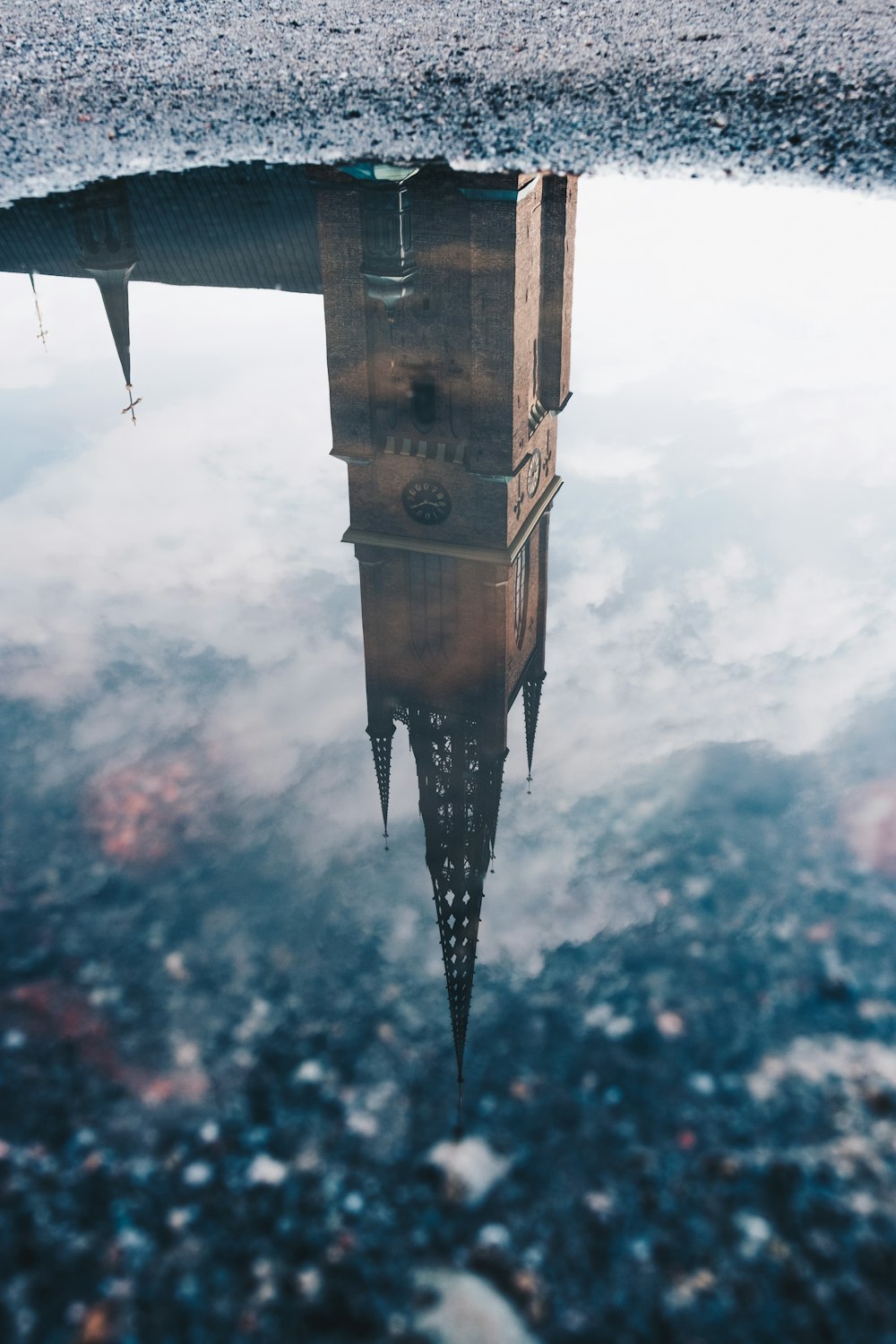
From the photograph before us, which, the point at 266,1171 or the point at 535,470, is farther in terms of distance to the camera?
the point at 535,470

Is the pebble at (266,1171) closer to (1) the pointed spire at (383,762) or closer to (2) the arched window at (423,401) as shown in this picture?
(1) the pointed spire at (383,762)

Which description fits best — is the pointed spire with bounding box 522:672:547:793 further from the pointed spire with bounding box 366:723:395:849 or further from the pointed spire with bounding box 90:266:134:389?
the pointed spire with bounding box 90:266:134:389

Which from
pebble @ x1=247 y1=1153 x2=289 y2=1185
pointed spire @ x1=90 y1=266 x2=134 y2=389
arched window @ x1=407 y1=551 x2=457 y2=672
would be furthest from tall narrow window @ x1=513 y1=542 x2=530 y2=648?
pointed spire @ x1=90 y1=266 x2=134 y2=389

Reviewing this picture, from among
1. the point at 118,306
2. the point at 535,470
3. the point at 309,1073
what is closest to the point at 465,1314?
the point at 309,1073

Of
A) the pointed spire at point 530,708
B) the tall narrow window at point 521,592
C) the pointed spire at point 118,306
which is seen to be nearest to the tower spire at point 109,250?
the pointed spire at point 118,306

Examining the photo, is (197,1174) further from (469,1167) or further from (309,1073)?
(469,1167)
